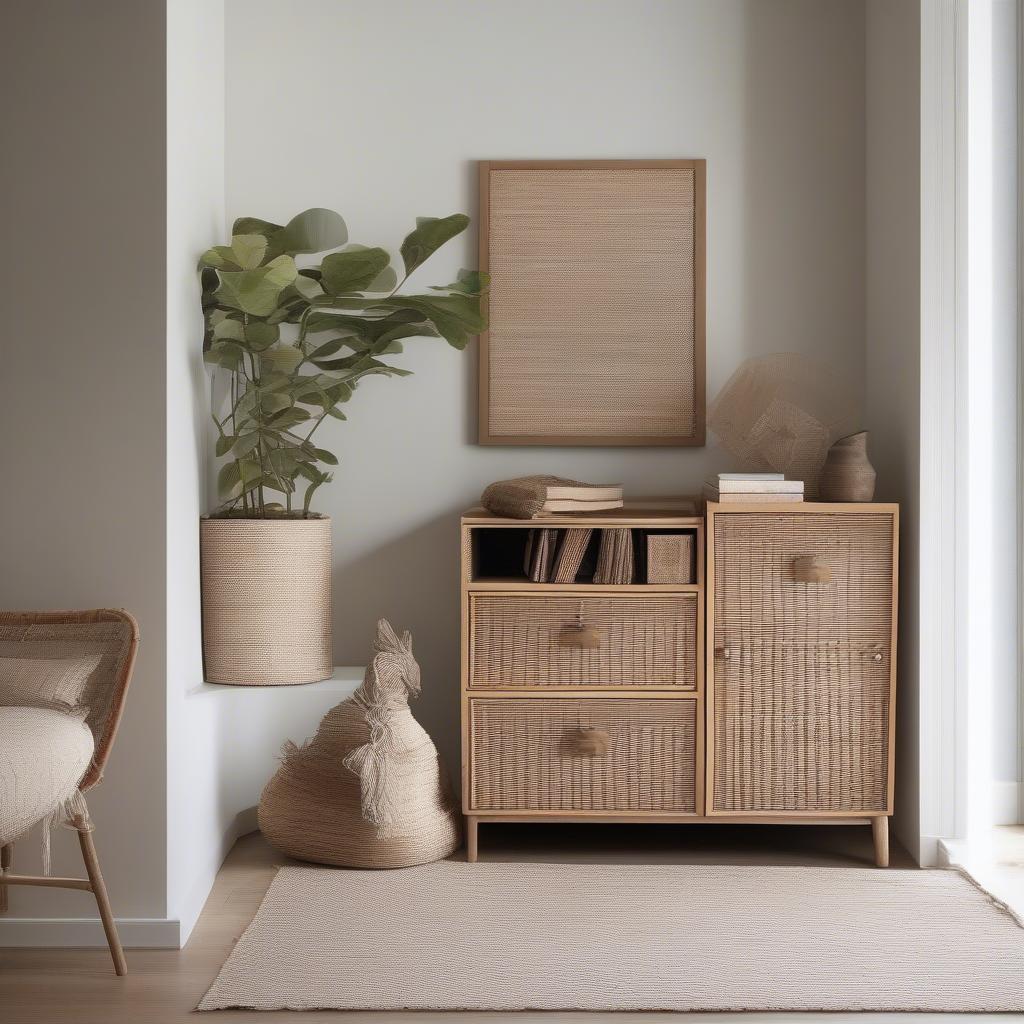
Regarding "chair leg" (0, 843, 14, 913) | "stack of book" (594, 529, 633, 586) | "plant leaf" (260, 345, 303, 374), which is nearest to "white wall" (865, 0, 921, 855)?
"stack of book" (594, 529, 633, 586)

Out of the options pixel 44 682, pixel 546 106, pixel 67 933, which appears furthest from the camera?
pixel 546 106

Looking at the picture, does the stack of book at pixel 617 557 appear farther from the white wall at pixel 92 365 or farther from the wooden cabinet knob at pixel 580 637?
the white wall at pixel 92 365

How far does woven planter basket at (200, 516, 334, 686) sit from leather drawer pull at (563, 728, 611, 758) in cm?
68

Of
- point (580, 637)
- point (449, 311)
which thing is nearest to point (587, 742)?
point (580, 637)

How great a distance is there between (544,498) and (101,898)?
4.15 ft

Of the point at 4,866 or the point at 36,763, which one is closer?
the point at 36,763

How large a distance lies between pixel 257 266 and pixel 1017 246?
1991mm

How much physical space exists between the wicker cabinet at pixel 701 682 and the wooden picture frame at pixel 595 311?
52 cm

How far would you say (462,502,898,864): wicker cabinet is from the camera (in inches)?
102

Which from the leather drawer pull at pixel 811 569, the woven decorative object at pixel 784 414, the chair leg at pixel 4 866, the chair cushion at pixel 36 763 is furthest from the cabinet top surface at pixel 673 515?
the chair leg at pixel 4 866

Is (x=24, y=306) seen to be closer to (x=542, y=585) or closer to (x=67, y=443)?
(x=67, y=443)

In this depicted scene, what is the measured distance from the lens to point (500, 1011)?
189cm

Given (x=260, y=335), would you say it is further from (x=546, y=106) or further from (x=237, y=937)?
(x=237, y=937)

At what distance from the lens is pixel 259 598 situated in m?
2.63
